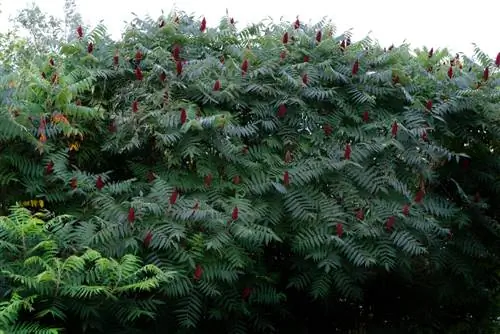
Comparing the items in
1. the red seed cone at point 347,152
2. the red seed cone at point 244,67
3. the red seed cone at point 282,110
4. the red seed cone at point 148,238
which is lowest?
the red seed cone at point 148,238

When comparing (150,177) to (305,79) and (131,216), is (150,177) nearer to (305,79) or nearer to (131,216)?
(131,216)

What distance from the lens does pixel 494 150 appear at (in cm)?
625

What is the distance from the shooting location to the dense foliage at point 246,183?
4.40 metres

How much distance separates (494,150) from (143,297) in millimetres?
3762

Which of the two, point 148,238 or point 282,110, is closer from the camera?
point 148,238

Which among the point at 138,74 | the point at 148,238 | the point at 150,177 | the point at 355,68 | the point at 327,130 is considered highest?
the point at 355,68

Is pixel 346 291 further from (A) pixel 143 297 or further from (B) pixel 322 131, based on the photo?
(A) pixel 143 297

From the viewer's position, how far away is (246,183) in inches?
197

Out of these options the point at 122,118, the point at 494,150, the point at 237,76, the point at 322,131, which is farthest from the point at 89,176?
the point at 494,150

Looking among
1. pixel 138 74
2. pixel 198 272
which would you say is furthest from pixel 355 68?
pixel 198 272

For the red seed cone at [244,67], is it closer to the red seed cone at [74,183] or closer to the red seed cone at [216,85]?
the red seed cone at [216,85]

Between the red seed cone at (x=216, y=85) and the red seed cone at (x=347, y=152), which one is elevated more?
the red seed cone at (x=216, y=85)

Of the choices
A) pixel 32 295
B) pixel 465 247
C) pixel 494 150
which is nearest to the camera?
pixel 32 295

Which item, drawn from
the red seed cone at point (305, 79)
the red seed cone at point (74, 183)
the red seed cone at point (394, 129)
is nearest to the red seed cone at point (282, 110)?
the red seed cone at point (305, 79)
